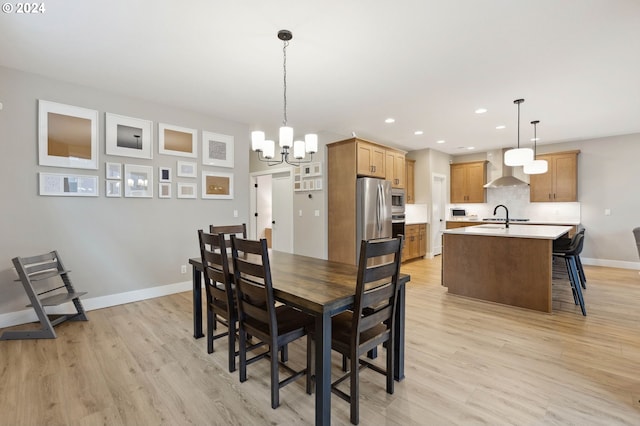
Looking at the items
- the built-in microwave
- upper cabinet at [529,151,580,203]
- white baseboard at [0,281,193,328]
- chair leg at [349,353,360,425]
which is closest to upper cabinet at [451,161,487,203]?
upper cabinet at [529,151,580,203]

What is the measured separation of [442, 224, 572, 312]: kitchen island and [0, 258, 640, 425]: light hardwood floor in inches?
12.8

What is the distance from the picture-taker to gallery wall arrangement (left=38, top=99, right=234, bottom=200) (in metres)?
3.15

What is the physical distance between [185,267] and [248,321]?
2614 mm

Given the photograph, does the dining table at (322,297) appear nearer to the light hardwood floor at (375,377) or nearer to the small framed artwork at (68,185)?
the light hardwood floor at (375,377)

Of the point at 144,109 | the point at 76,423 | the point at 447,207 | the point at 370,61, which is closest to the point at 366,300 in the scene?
the point at 76,423

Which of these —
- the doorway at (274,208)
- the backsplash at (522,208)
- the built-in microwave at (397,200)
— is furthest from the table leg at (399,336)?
the backsplash at (522,208)

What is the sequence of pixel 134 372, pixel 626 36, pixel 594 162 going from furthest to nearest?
1. pixel 594 162
2. pixel 626 36
3. pixel 134 372

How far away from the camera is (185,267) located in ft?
13.6

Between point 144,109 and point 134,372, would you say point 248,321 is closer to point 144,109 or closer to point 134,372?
point 134,372

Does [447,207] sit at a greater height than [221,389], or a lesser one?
greater

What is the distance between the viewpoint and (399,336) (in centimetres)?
201

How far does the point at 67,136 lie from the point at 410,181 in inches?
245

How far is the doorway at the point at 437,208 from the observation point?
6.97 meters

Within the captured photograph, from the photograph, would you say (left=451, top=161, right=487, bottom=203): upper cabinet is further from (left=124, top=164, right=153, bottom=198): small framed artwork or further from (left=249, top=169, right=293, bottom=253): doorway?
(left=124, top=164, right=153, bottom=198): small framed artwork
